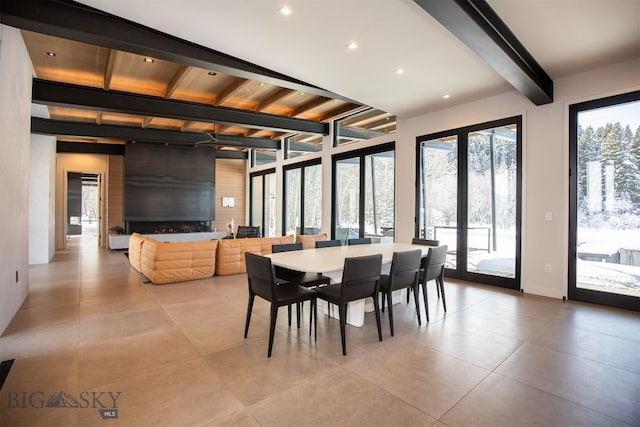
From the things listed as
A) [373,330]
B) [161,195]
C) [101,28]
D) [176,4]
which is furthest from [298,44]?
[161,195]

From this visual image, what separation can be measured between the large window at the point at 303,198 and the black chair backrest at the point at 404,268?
5447 mm

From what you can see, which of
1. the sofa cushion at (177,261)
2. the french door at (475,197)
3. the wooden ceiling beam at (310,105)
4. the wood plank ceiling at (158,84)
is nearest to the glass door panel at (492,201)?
the french door at (475,197)

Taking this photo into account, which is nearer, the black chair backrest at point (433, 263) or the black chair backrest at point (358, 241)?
the black chair backrest at point (433, 263)

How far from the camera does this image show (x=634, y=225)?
391 centimetres

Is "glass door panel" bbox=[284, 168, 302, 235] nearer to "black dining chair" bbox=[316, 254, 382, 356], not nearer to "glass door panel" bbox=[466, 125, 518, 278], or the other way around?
"glass door panel" bbox=[466, 125, 518, 278]

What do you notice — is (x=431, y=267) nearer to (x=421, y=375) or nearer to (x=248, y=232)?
(x=421, y=375)

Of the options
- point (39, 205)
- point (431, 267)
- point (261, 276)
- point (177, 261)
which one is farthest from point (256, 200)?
A: point (261, 276)

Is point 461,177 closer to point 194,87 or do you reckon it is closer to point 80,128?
point 194,87

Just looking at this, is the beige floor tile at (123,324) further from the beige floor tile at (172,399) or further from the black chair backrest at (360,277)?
the black chair backrest at (360,277)

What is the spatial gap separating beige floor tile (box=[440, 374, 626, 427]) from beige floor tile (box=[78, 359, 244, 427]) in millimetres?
1406

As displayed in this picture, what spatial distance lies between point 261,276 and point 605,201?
4547mm

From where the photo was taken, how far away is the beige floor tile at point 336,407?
6.01 feet

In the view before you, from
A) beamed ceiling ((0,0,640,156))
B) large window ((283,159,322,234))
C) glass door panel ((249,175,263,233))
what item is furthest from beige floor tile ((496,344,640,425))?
glass door panel ((249,175,263,233))

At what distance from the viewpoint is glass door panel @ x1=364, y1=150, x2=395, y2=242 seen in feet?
22.4
